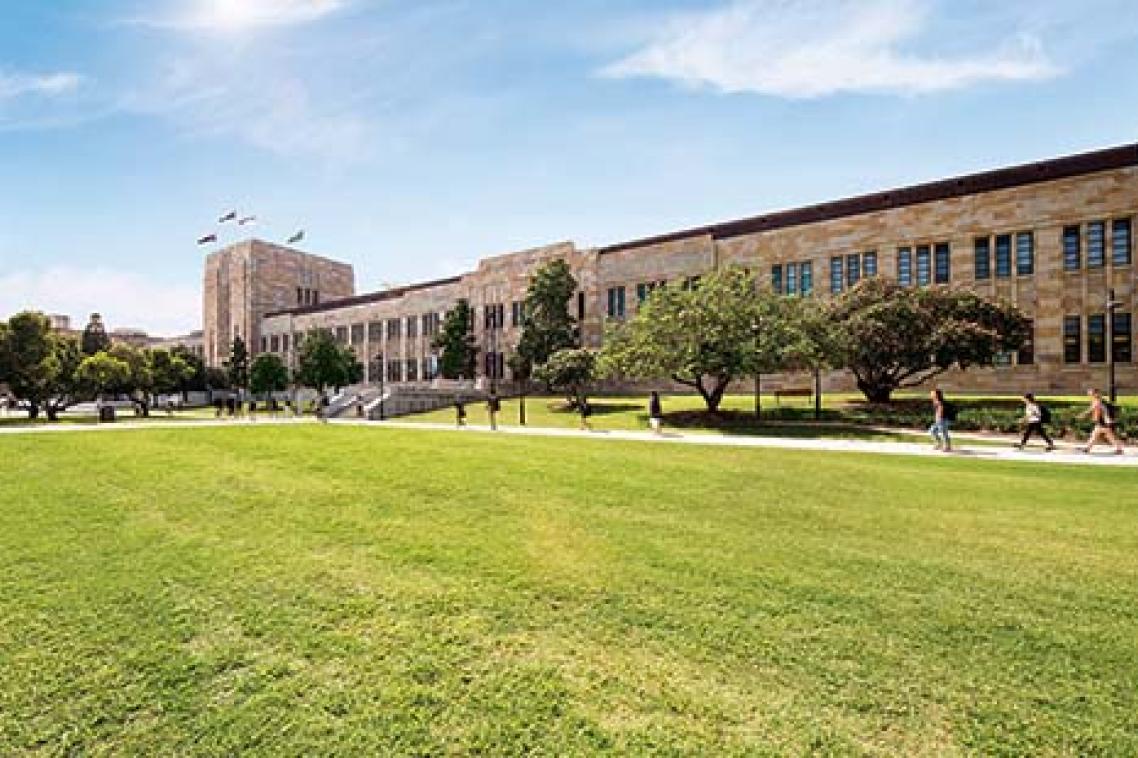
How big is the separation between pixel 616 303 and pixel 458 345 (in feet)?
51.0

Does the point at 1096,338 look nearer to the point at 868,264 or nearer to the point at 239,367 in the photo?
the point at 868,264

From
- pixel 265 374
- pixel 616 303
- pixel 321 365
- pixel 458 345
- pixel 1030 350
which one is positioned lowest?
pixel 265 374

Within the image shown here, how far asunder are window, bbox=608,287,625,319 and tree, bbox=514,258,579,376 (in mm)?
3146

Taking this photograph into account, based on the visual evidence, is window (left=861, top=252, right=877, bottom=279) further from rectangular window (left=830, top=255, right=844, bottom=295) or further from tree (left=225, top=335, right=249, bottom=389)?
tree (left=225, top=335, right=249, bottom=389)

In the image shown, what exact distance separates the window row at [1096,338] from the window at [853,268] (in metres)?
10.9

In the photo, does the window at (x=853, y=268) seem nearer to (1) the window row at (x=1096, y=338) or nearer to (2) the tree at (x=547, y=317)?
(1) the window row at (x=1096, y=338)

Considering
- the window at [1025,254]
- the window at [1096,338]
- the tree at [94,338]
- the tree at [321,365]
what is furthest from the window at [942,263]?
the tree at [94,338]

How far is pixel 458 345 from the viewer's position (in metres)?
57.6

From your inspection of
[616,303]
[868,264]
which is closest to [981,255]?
[868,264]

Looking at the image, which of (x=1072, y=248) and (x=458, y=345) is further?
(x=458, y=345)

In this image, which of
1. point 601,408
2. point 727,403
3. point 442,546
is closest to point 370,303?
point 601,408

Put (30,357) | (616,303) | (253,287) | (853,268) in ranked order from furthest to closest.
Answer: (253,287) → (616,303) → (853,268) → (30,357)

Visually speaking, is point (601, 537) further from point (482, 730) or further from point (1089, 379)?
point (1089, 379)

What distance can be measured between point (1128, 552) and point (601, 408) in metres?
32.6
